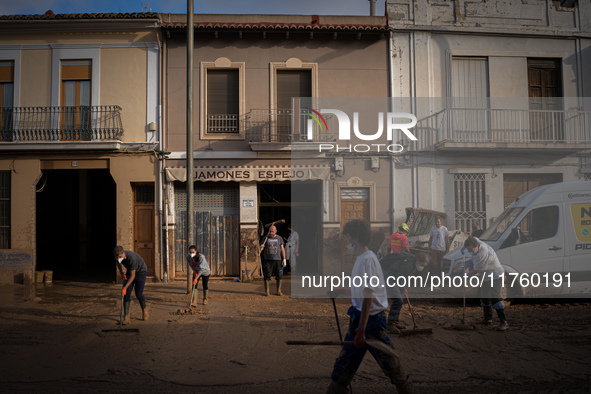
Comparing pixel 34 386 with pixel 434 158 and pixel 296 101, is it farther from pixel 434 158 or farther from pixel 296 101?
pixel 434 158

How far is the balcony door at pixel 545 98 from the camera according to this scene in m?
14.0

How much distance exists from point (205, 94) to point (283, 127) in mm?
2653

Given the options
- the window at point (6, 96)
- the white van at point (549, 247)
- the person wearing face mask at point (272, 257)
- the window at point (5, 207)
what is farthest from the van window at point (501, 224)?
the window at point (6, 96)

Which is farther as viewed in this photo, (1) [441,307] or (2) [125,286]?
(1) [441,307]

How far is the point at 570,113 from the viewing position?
1398 cm

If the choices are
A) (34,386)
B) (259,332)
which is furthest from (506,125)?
(34,386)

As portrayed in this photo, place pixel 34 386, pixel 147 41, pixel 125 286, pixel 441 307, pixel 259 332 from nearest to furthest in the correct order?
pixel 34 386 < pixel 259 332 < pixel 125 286 < pixel 441 307 < pixel 147 41

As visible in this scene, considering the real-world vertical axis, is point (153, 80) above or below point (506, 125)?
above

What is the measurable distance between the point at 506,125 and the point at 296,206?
23.5 ft

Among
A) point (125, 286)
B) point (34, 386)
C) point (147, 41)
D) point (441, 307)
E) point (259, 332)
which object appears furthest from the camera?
point (147, 41)

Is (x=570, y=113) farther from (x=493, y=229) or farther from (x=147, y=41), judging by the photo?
(x=147, y=41)

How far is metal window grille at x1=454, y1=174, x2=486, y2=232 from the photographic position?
13445 millimetres

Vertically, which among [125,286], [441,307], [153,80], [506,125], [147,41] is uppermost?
[147,41]

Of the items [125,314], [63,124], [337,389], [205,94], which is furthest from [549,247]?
[63,124]
